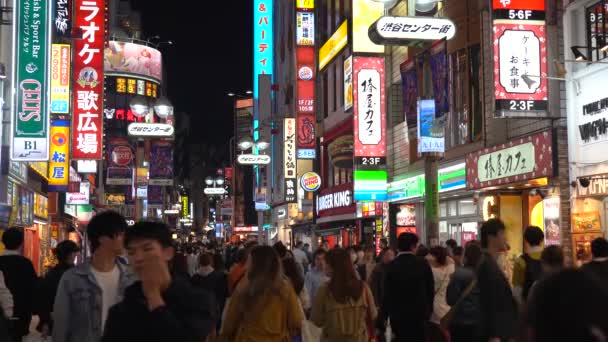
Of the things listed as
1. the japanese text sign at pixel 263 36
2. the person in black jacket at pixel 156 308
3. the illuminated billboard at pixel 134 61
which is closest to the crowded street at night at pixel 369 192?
the person in black jacket at pixel 156 308

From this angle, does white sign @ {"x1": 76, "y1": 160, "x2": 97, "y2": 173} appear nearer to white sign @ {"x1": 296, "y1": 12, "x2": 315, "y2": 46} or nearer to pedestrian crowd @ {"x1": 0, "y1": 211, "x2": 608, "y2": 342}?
white sign @ {"x1": 296, "y1": 12, "x2": 315, "y2": 46}

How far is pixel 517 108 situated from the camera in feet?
57.1

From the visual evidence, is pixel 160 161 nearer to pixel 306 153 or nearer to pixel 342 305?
pixel 306 153

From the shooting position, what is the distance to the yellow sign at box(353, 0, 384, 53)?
29609mm

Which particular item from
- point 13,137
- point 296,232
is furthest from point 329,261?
point 296,232

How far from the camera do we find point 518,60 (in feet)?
57.2

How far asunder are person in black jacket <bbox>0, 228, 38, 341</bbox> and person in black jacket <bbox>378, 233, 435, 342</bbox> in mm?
3979

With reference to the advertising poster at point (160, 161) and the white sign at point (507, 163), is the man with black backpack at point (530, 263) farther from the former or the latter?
the advertising poster at point (160, 161)

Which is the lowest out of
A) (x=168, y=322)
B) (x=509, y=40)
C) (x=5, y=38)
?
(x=168, y=322)

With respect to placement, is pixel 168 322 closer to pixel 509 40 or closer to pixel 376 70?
pixel 509 40

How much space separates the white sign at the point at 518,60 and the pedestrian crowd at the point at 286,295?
4.96 meters

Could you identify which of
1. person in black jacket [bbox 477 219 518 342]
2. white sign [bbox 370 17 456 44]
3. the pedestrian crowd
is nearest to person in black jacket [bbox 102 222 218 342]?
the pedestrian crowd

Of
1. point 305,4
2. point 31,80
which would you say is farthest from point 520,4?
point 305,4

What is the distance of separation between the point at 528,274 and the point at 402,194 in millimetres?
20242
